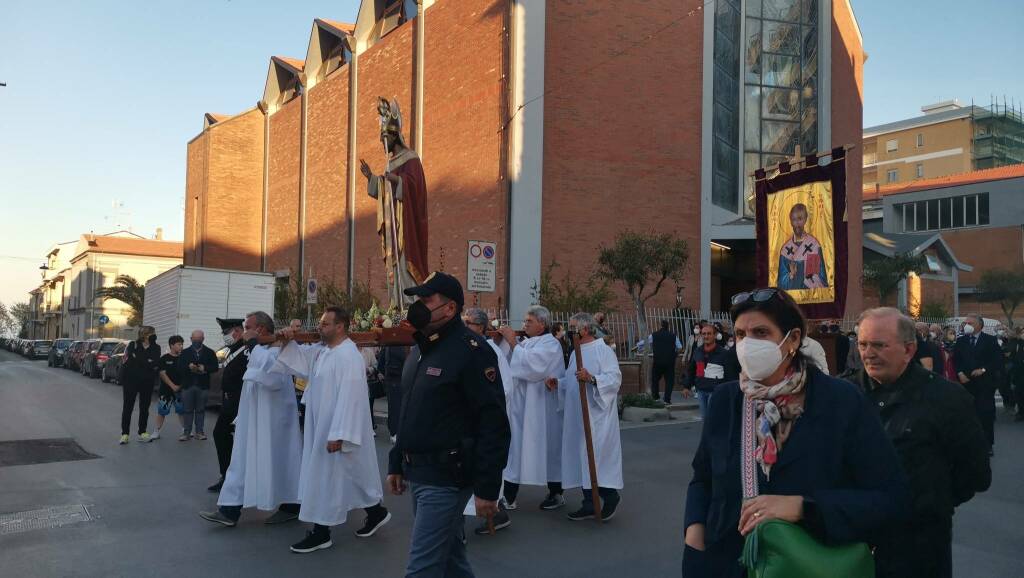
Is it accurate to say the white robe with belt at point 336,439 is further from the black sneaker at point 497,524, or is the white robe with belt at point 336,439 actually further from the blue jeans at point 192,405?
the blue jeans at point 192,405

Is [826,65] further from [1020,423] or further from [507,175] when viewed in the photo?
[1020,423]

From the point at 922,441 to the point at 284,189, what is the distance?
43.8 metres

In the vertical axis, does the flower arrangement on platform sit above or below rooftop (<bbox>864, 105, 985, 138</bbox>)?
below

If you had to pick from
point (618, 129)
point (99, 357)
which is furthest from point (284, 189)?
point (618, 129)

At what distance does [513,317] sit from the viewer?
24.9 m

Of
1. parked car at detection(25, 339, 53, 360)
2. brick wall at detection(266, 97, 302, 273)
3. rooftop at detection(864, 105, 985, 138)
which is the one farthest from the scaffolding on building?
parked car at detection(25, 339, 53, 360)


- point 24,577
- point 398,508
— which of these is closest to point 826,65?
point 398,508

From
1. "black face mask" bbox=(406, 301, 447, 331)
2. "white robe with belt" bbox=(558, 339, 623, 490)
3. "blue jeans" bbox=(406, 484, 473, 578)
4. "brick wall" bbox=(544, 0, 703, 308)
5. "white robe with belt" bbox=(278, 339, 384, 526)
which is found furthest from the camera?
"brick wall" bbox=(544, 0, 703, 308)

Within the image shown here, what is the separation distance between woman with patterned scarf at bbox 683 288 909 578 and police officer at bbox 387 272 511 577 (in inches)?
60.5

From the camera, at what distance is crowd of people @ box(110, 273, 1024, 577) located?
2.42 metres

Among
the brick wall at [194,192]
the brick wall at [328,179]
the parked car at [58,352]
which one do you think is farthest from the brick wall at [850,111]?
the parked car at [58,352]

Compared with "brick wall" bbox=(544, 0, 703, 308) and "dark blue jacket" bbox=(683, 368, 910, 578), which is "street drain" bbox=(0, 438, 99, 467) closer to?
"dark blue jacket" bbox=(683, 368, 910, 578)

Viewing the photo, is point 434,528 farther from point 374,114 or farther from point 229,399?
point 374,114

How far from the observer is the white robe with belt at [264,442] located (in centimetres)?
725
